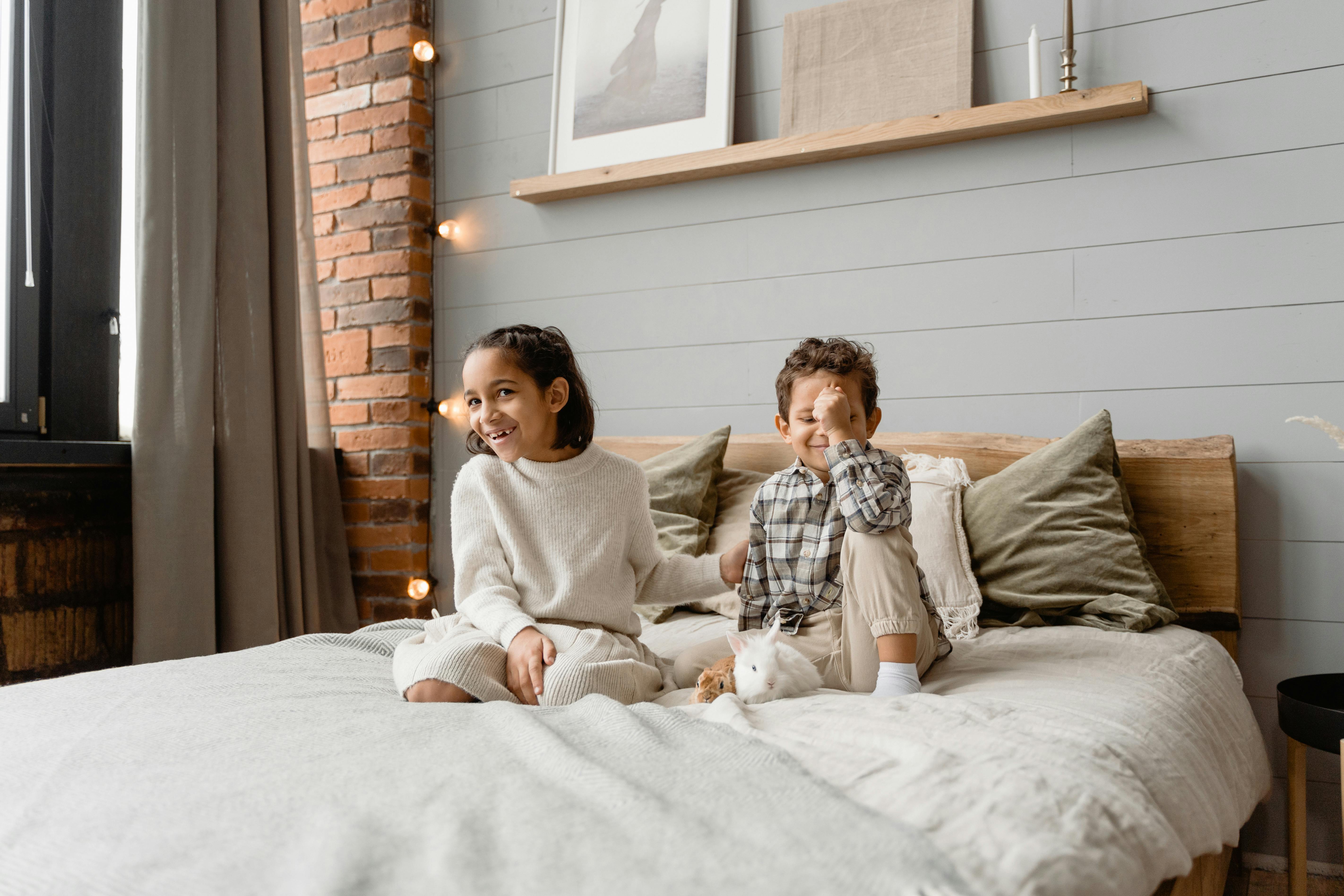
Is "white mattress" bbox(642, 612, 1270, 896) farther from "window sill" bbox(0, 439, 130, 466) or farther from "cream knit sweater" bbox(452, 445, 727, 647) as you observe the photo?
"window sill" bbox(0, 439, 130, 466)

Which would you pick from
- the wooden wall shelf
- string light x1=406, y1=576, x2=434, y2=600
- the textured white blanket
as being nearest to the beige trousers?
the textured white blanket

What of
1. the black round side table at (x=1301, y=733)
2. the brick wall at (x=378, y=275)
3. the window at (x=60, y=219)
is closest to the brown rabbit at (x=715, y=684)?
the black round side table at (x=1301, y=733)

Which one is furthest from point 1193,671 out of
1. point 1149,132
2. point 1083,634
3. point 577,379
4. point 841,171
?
point 841,171

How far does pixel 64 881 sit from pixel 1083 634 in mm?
1443

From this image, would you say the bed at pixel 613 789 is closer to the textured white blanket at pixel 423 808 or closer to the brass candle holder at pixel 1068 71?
the textured white blanket at pixel 423 808

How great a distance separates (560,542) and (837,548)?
43 cm

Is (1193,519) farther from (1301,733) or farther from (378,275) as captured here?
(378,275)

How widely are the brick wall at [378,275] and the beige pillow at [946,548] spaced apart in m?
1.52

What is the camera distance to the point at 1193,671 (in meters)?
1.45

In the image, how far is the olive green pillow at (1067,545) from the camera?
5.64ft

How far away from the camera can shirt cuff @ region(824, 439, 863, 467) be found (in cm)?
136

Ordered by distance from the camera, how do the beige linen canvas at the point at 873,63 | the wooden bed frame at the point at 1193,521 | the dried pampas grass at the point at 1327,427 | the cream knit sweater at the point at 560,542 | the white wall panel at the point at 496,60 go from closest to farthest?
the cream knit sweater at the point at 560,542 < the dried pampas grass at the point at 1327,427 < the wooden bed frame at the point at 1193,521 < the beige linen canvas at the point at 873,63 < the white wall panel at the point at 496,60

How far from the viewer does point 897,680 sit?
1268 millimetres

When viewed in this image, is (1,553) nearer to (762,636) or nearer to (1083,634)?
(762,636)
